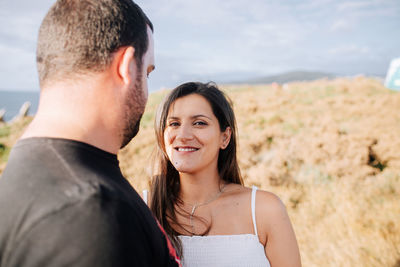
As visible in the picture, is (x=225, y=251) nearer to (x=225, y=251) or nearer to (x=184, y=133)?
(x=225, y=251)

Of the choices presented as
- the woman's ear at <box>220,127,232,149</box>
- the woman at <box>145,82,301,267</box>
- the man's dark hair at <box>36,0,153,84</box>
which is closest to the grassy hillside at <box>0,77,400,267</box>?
the woman at <box>145,82,301,267</box>

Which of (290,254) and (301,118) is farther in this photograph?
(301,118)

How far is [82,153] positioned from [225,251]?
163 centimetres

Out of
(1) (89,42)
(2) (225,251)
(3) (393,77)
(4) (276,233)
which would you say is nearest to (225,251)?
(2) (225,251)

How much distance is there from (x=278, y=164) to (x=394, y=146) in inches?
104

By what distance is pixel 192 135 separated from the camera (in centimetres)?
260

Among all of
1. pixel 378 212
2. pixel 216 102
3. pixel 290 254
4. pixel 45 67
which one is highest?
pixel 45 67

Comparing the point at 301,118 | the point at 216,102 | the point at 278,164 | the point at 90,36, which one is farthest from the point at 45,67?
the point at 301,118

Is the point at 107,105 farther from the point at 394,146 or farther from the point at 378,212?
the point at 394,146

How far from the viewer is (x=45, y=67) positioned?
118cm

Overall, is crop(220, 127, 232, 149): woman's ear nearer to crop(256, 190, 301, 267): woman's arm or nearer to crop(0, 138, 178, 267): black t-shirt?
crop(256, 190, 301, 267): woman's arm

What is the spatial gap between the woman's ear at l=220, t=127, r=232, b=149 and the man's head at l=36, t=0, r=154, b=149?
1700mm

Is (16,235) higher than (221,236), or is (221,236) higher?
(16,235)

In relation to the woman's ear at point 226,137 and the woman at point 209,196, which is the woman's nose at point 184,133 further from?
the woman's ear at point 226,137
